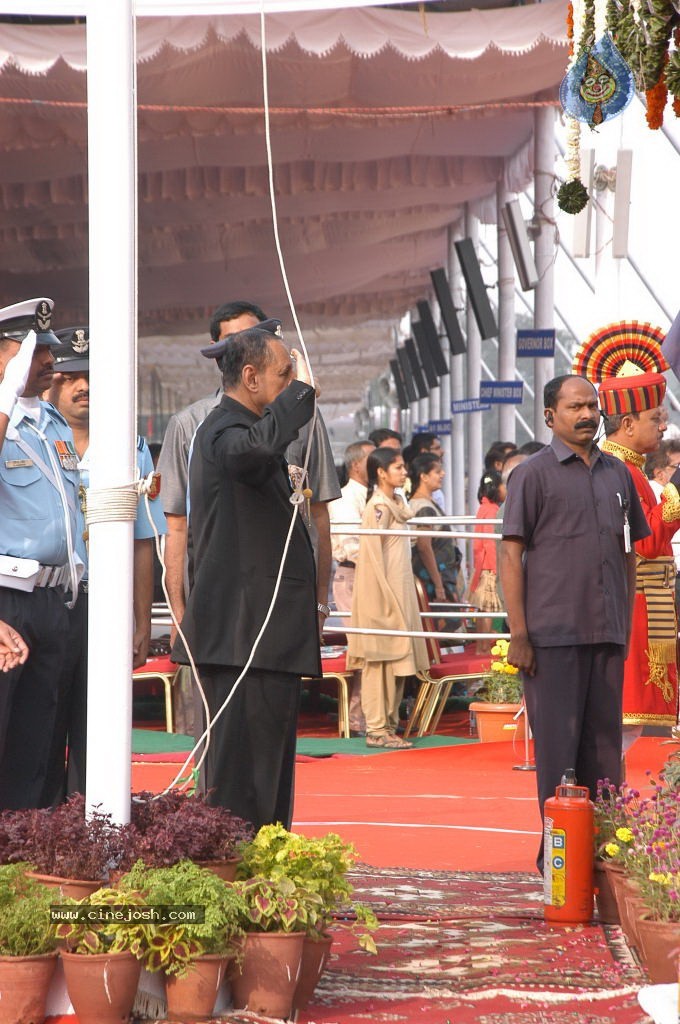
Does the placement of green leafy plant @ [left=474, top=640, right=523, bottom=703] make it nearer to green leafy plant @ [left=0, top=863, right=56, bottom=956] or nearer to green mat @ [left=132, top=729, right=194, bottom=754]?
green mat @ [left=132, top=729, right=194, bottom=754]

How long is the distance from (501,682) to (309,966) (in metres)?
5.85

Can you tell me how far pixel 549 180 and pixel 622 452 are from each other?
8501mm

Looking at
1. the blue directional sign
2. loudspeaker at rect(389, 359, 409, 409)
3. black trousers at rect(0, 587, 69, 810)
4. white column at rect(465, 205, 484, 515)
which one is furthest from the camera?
loudspeaker at rect(389, 359, 409, 409)

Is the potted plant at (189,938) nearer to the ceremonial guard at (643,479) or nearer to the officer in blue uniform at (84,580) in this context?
the officer in blue uniform at (84,580)

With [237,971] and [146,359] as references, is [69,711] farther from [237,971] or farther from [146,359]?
[146,359]

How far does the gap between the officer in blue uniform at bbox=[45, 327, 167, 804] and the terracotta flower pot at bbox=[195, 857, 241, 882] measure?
770 mm

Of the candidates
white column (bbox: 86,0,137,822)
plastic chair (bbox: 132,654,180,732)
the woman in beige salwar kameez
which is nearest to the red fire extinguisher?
white column (bbox: 86,0,137,822)

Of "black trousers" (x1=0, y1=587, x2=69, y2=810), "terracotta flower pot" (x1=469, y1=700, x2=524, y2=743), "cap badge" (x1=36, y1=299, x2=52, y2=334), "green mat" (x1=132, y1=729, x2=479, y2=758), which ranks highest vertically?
"cap badge" (x1=36, y1=299, x2=52, y2=334)

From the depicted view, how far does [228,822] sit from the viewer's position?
3.71 m

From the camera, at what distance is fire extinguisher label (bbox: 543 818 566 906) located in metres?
4.60

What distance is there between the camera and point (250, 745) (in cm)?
431

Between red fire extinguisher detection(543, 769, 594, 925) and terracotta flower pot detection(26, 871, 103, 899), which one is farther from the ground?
terracotta flower pot detection(26, 871, 103, 899)

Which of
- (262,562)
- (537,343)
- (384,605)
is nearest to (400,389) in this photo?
(537,343)

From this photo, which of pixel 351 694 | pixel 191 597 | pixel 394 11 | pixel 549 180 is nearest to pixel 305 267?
pixel 549 180
